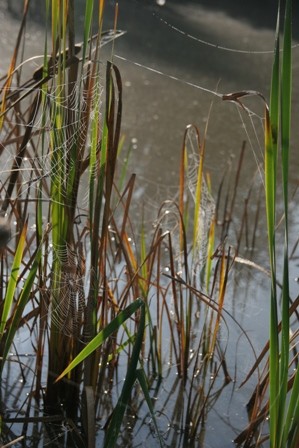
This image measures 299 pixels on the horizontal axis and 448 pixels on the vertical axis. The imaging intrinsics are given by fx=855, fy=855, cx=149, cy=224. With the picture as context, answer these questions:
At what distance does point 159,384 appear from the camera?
1.20 m

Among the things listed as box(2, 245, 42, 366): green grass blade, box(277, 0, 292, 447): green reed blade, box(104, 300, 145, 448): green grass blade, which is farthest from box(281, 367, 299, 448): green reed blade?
box(2, 245, 42, 366): green grass blade

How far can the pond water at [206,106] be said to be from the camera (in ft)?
4.10

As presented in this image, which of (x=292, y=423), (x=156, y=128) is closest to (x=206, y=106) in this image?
(x=156, y=128)

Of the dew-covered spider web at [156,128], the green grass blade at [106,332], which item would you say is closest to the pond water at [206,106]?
the dew-covered spider web at [156,128]

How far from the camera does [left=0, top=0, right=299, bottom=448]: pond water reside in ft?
4.10

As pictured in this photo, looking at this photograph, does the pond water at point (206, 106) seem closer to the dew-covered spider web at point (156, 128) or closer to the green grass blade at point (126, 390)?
the dew-covered spider web at point (156, 128)

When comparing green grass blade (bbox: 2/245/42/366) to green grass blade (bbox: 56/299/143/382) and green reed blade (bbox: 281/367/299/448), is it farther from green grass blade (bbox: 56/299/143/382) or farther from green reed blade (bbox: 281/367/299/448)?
green reed blade (bbox: 281/367/299/448)

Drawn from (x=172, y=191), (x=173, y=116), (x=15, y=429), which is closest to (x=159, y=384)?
(x=15, y=429)

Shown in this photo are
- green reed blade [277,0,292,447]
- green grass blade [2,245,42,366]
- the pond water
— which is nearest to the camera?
green reed blade [277,0,292,447]

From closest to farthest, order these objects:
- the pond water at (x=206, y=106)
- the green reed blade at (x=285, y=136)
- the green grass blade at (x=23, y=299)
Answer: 1. the green reed blade at (x=285, y=136)
2. the green grass blade at (x=23, y=299)
3. the pond water at (x=206, y=106)

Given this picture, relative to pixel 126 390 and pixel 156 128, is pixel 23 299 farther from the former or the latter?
pixel 156 128

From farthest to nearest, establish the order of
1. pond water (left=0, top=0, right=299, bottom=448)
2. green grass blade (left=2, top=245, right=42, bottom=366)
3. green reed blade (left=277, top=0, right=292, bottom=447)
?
pond water (left=0, top=0, right=299, bottom=448) → green grass blade (left=2, top=245, right=42, bottom=366) → green reed blade (left=277, top=0, right=292, bottom=447)

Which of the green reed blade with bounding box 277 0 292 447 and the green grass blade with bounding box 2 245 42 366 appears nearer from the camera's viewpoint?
the green reed blade with bounding box 277 0 292 447

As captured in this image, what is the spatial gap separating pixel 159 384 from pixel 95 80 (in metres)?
0.45
